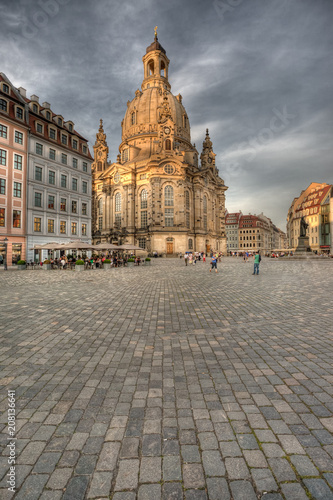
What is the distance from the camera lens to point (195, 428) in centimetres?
256

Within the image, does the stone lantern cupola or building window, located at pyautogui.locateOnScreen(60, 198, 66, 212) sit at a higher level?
the stone lantern cupola

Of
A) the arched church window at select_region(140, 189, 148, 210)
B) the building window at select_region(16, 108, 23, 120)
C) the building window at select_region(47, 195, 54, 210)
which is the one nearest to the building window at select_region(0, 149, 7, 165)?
the building window at select_region(16, 108, 23, 120)

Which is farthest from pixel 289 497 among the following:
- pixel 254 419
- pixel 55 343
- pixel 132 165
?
pixel 132 165

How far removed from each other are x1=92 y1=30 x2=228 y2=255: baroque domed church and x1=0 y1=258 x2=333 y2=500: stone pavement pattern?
5305 cm

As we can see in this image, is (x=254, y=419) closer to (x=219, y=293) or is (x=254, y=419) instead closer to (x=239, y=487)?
(x=239, y=487)

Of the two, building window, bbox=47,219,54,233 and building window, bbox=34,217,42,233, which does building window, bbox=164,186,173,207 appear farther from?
building window, bbox=34,217,42,233

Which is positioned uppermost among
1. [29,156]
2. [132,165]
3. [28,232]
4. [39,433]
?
[132,165]

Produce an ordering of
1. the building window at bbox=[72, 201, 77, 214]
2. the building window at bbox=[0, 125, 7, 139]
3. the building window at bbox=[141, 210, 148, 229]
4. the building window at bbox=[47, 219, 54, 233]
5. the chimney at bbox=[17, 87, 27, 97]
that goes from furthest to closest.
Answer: the building window at bbox=[141, 210, 148, 229] < the building window at bbox=[72, 201, 77, 214] < the building window at bbox=[47, 219, 54, 233] < the chimney at bbox=[17, 87, 27, 97] < the building window at bbox=[0, 125, 7, 139]

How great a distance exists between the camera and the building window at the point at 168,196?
2399 inches

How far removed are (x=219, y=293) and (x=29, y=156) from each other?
106 ft

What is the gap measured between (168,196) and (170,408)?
197 ft

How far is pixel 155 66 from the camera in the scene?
80.5 meters

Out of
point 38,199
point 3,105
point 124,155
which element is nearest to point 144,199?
point 124,155

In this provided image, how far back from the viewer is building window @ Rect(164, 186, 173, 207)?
200ft
